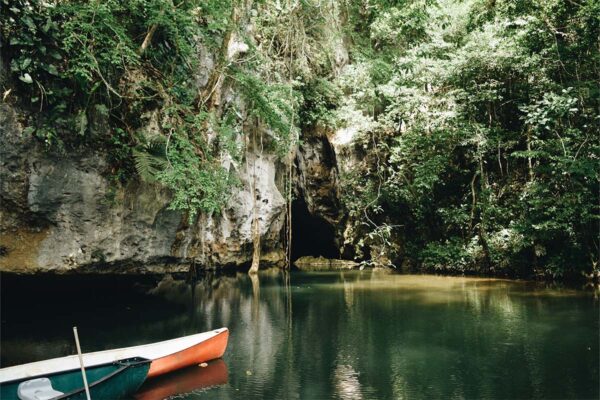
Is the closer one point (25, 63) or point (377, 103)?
point (25, 63)

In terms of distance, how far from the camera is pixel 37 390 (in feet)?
16.0

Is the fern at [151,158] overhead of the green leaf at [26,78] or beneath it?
beneath

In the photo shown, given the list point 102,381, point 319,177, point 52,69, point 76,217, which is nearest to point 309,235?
point 319,177

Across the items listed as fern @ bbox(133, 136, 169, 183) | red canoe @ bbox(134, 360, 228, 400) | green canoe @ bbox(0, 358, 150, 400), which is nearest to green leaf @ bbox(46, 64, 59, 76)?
fern @ bbox(133, 136, 169, 183)

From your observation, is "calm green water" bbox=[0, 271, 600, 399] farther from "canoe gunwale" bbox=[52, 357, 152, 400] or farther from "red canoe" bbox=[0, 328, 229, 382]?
"canoe gunwale" bbox=[52, 357, 152, 400]

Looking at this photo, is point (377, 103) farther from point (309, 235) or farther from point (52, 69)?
point (52, 69)

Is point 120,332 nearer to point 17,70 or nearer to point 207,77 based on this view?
point 17,70

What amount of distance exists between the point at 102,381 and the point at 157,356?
108cm

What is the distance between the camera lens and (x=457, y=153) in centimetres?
1686

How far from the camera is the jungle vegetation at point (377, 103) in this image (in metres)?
8.02

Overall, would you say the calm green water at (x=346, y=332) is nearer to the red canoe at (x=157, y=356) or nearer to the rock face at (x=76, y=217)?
the red canoe at (x=157, y=356)

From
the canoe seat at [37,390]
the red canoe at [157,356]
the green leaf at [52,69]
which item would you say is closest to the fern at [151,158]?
the green leaf at [52,69]

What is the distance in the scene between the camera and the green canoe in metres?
4.83

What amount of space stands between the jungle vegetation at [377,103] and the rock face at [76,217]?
34 cm
